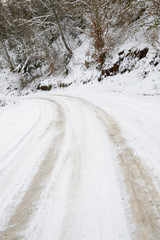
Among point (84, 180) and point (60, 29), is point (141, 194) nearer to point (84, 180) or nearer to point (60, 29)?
point (84, 180)

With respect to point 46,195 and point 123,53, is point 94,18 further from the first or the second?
point 46,195

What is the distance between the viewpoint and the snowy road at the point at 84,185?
148 cm

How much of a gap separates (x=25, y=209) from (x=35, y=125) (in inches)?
130

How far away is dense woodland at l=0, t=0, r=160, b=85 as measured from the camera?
39.6ft

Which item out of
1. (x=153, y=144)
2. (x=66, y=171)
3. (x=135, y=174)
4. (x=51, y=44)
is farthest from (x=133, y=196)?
(x=51, y=44)

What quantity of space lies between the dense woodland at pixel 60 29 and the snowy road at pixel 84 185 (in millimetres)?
10739

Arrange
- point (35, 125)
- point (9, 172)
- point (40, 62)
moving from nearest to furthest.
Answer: point (9, 172), point (35, 125), point (40, 62)

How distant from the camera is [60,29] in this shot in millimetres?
16125

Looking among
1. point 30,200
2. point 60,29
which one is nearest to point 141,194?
point 30,200

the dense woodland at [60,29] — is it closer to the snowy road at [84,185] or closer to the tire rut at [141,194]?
the snowy road at [84,185]

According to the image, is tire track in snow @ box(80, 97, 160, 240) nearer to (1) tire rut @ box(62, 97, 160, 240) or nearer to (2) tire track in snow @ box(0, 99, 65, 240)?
(1) tire rut @ box(62, 97, 160, 240)

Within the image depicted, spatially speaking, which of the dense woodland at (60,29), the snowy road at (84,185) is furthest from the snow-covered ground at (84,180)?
the dense woodland at (60,29)

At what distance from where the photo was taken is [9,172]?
262 centimetres

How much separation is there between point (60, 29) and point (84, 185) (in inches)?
704
